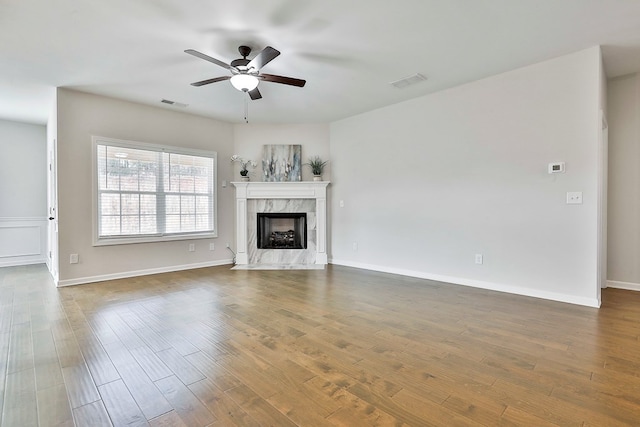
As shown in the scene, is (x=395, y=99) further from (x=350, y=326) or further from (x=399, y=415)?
(x=399, y=415)

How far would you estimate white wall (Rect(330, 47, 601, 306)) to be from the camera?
3410mm

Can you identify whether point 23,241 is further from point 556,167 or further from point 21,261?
point 556,167

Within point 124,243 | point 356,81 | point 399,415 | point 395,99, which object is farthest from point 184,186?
point 399,415

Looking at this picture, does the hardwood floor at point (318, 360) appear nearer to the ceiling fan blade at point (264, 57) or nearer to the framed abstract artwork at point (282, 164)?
the ceiling fan blade at point (264, 57)

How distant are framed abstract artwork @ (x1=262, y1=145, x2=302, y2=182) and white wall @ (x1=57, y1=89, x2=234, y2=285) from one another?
107 cm

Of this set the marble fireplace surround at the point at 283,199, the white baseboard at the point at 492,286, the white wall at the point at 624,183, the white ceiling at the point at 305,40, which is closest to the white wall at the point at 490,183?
the white baseboard at the point at 492,286

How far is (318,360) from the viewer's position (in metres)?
2.18

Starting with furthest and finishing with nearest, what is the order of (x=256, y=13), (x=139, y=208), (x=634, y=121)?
(x=139, y=208), (x=634, y=121), (x=256, y=13)

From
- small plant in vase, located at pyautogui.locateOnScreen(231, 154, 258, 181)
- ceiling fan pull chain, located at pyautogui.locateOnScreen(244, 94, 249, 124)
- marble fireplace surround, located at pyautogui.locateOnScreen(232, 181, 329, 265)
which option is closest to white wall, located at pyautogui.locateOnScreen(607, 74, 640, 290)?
marble fireplace surround, located at pyautogui.locateOnScreen(232, 181, 329, 265)

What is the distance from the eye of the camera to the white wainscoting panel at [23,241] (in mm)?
5805

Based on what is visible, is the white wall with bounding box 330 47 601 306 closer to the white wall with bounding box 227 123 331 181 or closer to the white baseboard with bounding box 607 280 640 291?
the white wall with bounding box 227 123 331 181

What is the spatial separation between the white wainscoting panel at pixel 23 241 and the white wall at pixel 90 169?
8.60ft

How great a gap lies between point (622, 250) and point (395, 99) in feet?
12.0

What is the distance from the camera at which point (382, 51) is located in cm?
335
